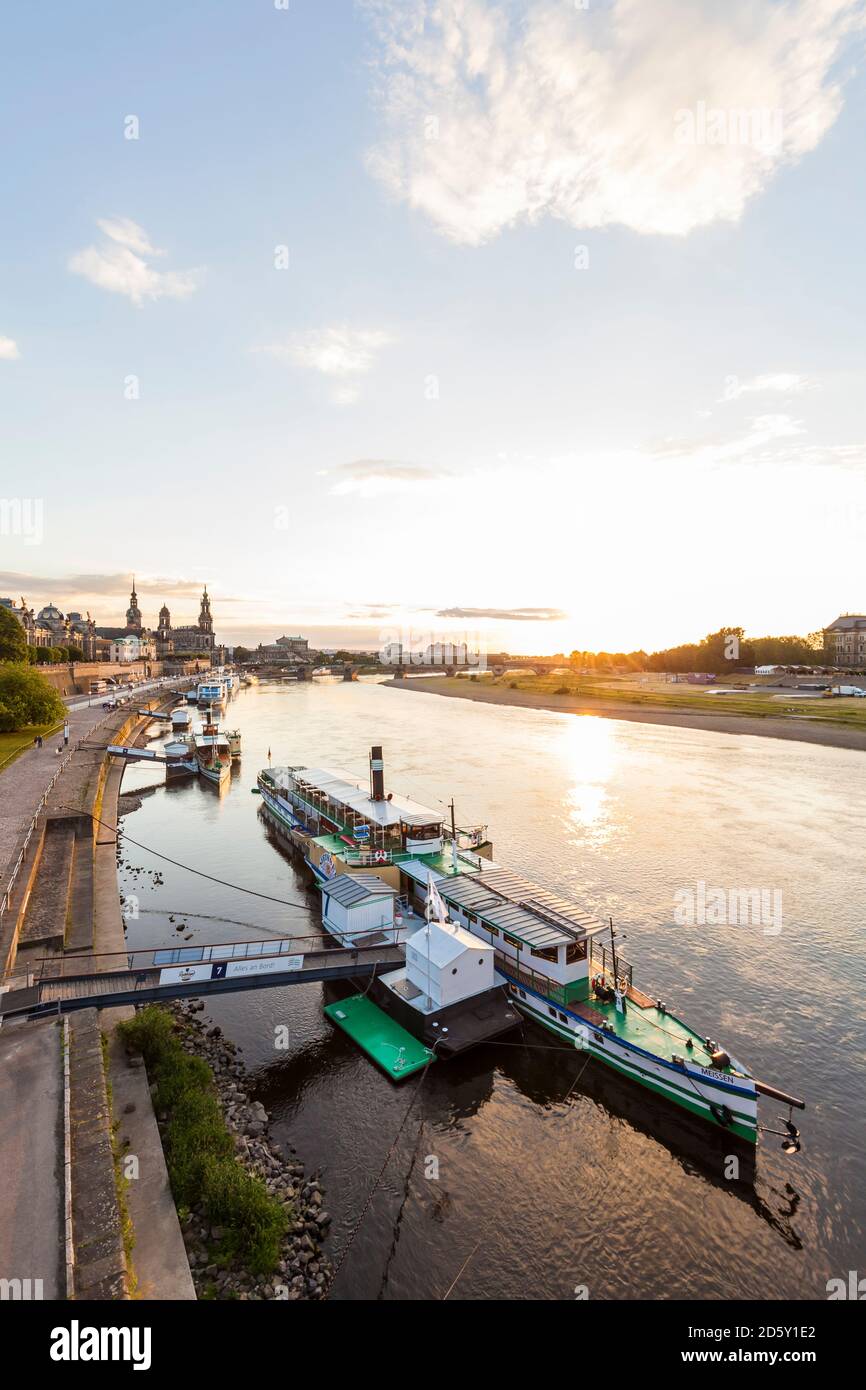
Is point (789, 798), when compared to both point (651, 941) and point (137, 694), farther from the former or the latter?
point (137, 694)

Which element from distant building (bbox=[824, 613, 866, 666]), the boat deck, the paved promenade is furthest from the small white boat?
distant building (bbox=[824, 613, 866, 666])

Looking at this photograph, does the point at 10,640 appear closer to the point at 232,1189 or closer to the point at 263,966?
the point at 263,966

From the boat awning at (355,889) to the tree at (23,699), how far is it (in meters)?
54.5

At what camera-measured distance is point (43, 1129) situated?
1452 centimetres

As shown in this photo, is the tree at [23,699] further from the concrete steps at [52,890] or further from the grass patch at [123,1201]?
the grass patch at [123,1201]

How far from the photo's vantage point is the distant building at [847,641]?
18462cm

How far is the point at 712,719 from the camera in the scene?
352 feet

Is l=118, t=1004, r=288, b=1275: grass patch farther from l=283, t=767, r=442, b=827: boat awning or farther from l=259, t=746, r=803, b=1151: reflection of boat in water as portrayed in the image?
l=283, t=767, r=442, b=827: boat awning

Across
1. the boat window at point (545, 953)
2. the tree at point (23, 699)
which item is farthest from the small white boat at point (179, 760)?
the boat window at point (545, 953)

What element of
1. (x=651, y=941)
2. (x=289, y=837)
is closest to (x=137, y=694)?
(x=289, y=837)

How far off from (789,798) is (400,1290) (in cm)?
5375

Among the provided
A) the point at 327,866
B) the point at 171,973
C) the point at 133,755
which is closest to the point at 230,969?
the point at 171,973

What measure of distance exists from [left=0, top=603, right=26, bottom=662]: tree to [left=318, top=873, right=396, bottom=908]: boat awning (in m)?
91.5
